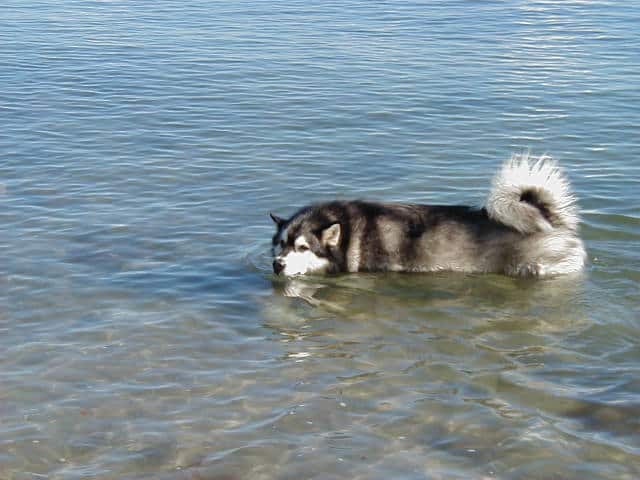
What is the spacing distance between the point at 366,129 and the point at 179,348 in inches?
296

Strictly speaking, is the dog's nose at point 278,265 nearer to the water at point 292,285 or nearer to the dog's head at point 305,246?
the dog's head at point 305,246

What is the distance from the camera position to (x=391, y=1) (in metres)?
26.9

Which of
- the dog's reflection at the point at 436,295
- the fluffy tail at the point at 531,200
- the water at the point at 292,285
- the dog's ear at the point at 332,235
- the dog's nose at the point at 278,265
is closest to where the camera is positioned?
the water at the point at 292,285

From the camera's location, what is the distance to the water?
6.35 metres

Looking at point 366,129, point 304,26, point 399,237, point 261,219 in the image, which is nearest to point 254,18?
point 304,26

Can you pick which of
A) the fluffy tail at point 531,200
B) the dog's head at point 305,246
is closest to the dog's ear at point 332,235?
the dog's head at point 305,246

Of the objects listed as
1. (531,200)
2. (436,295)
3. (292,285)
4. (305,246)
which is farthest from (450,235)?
(292,285)

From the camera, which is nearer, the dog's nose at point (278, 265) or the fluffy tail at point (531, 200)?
the fluffy tail at point (531, 200)

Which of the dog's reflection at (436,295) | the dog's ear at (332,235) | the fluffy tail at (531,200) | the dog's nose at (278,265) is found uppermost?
the fluffy tail at (531,200)

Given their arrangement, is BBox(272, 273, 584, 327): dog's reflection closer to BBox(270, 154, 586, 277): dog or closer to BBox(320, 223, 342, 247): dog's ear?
BBox(270, 154, 586, 277): dog

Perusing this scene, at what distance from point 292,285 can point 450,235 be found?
154 centimetres

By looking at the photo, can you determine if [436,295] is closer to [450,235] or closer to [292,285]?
[450,235]

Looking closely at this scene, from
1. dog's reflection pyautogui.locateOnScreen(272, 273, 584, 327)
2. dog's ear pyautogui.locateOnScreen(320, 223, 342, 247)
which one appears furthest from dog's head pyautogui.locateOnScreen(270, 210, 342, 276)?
dog's reflection pyautogui.locateOnScreen(272, 273, 584, 327)

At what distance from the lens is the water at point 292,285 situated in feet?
20.8
